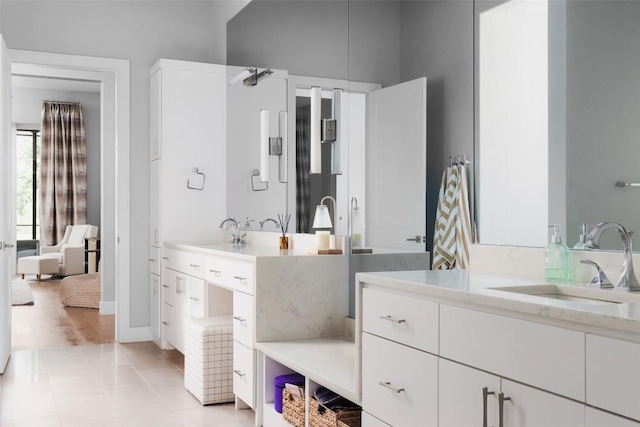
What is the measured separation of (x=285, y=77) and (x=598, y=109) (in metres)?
2.28

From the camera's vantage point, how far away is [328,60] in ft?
11.4

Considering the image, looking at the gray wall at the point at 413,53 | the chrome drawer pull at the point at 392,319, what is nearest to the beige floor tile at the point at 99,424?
the chrome drawer pull at the point at 392,319

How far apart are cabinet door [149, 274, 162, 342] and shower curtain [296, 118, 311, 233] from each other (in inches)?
68.9

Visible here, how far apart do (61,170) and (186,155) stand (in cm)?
600

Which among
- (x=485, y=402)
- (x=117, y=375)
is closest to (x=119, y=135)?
(x=117, y=375)

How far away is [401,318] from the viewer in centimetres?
209

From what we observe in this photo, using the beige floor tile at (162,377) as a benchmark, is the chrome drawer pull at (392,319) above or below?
above

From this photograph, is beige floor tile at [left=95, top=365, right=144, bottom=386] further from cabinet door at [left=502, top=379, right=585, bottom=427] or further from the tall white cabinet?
cabinet door at [left=502, top=379, right=585, bottom=427]

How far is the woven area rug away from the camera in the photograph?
7229 millimetres

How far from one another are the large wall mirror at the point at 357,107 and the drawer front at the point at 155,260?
0.99 m

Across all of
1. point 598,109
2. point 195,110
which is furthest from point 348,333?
point 195,110

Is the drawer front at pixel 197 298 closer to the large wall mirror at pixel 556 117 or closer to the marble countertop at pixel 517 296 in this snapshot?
the marble countertop at pixel 517 296

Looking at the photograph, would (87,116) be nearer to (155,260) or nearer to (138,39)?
(138,39)

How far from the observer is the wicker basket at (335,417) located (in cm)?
250
